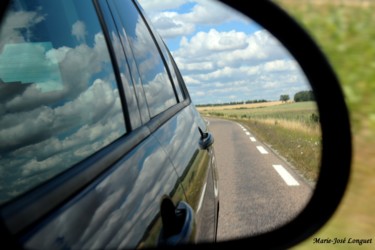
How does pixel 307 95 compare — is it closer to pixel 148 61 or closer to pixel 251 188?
pixel 148 61

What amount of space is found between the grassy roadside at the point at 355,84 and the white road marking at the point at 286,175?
29.3 inches

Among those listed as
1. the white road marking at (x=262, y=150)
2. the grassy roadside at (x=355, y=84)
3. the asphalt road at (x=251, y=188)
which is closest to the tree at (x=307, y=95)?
the grassy roadside at (x=355, y=84)

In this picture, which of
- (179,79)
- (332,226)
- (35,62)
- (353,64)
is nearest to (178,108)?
(179,79)

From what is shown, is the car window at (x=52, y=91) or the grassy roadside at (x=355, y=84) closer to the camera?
the car window at (x=52, y=91)

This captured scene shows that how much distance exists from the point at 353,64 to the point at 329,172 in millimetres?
14952

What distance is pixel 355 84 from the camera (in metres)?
14.2

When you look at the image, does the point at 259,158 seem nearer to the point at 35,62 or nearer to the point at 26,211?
the point at 35,62

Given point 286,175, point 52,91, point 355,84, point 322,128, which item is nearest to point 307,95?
point 322,128

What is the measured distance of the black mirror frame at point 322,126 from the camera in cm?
161

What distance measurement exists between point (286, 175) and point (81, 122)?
6898 mm

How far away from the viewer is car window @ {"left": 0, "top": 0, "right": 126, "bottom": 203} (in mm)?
1790

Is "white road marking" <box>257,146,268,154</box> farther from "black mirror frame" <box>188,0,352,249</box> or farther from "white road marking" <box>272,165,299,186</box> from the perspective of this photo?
"black mirror frame" <box>188,0,352,249</box>

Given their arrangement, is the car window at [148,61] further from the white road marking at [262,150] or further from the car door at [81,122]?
the white road marking at [262,150]

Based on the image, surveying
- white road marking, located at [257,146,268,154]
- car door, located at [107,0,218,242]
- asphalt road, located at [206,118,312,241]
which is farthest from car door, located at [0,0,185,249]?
white road marking, located at [257,146,268,154]
